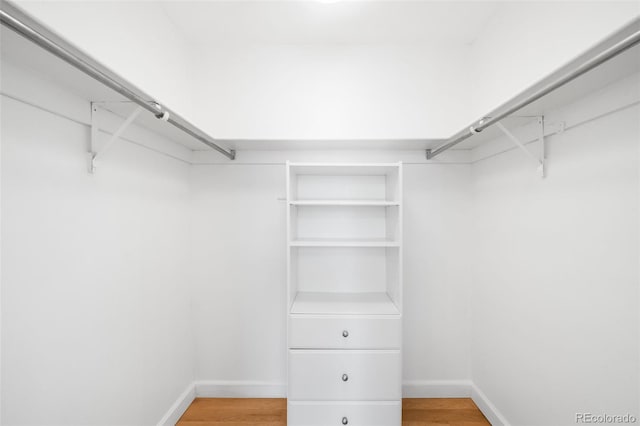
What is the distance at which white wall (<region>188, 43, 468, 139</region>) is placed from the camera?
7.02 ft

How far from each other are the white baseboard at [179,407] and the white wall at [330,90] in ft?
6.05

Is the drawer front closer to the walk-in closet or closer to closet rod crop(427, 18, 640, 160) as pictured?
the walk-in closet

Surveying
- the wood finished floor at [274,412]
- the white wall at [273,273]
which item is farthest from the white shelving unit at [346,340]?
the wood finished floor at [274,412]

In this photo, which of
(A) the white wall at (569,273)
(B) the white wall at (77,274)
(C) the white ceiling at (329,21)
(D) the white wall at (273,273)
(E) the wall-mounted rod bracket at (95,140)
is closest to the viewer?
(B) the white wall at (77,274)

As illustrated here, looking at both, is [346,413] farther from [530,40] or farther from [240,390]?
[530,40]

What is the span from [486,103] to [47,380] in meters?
2.59

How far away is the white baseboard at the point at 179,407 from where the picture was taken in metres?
1.85

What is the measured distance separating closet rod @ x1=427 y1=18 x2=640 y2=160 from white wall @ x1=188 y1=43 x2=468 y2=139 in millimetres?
629

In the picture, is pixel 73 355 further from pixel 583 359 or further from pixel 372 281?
pixel 583 359

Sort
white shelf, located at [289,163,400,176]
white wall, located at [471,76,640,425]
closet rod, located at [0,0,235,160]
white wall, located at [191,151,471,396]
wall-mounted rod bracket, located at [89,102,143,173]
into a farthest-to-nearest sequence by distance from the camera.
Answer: white wall, located at [191,151,471,396]
white shelf, located at [289,163,400,176]
wall-mounted rod bracket, located at [89,102,143,173]
white wall, located at [471,76,640,425]
closet rod, located at [0,0,235,160]

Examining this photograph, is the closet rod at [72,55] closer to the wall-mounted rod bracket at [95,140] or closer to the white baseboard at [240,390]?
the wall-mounted rod bracket at [95,140]

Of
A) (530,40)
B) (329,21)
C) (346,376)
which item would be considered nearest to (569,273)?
(530,40)

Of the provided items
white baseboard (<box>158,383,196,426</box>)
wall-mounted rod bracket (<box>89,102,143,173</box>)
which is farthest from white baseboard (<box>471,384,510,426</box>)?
wall-mounted rod bracket (<box>89,102,143,173</box>)

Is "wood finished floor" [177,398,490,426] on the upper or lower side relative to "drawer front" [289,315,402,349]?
lower
